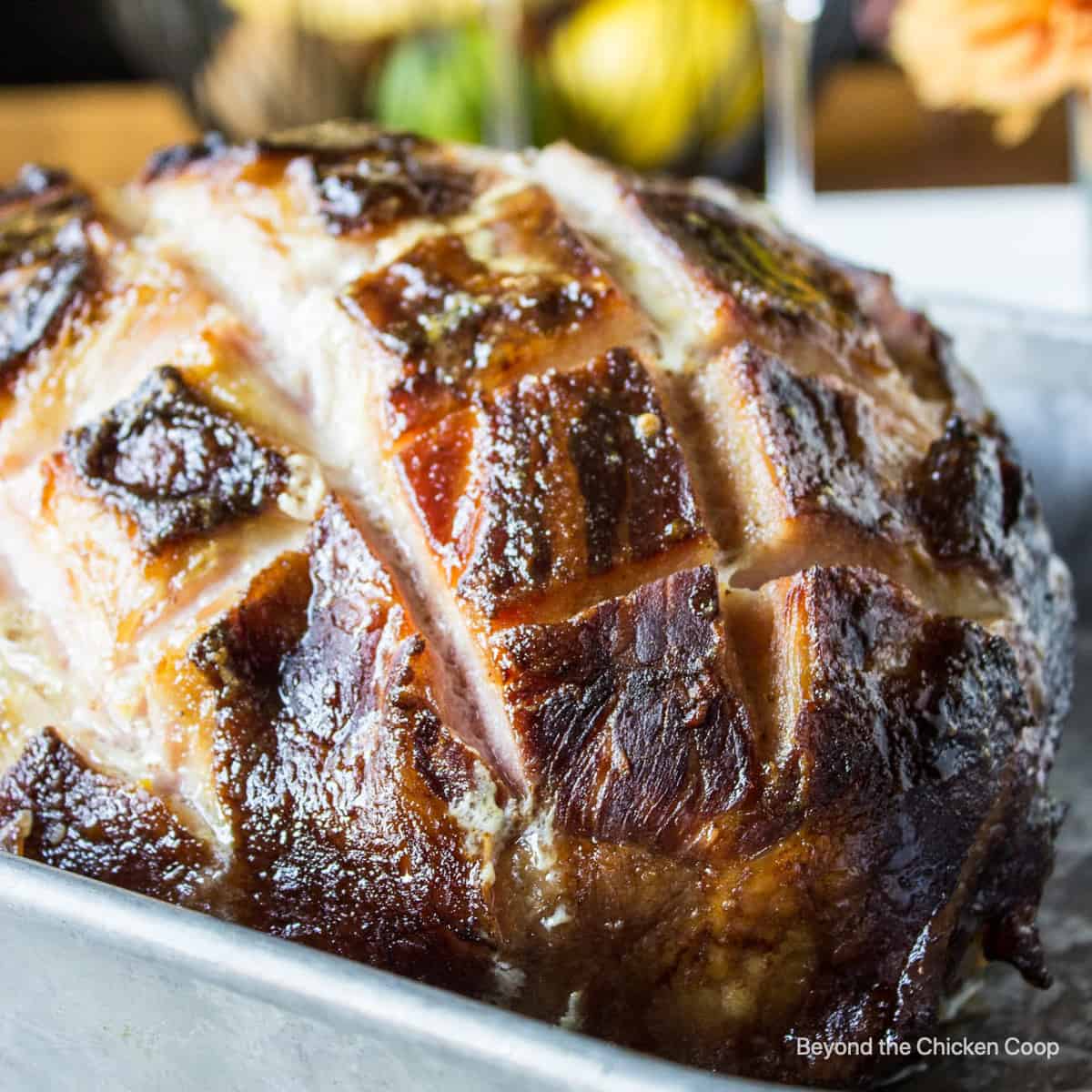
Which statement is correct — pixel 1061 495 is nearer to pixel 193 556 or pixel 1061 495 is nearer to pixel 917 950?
pixel 917 950

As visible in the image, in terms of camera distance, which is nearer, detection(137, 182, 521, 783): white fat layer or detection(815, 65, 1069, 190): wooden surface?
detection(137, 182, 521, 783): white fat layer

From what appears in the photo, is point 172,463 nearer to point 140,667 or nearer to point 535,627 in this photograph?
point 140,667

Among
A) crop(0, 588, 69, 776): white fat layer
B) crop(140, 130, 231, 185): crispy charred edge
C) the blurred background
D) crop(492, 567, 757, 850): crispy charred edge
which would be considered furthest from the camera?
the blurred background

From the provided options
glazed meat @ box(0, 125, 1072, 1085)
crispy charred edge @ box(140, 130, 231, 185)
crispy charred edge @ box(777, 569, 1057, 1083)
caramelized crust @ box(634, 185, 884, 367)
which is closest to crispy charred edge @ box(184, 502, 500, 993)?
glazed meat @ box(0, 125, 1072, 1085)

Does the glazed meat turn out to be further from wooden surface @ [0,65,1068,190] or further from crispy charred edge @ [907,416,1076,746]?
wooden surface @ [0,65,1068,190]

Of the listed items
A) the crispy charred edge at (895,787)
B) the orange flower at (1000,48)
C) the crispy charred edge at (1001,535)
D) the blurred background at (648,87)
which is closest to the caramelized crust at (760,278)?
the crispy charred edge at (1001,535)

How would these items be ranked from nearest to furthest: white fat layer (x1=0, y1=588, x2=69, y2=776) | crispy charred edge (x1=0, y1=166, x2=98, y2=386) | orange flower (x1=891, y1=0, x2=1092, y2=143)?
white fat layer (x1=0, y1=588, x2=69, y2=776) < crispy charred edge (x1=0, y1=166, x2=98, y2=386) < orange flower (x1=891, y1=0, x2=1092, y2=143)

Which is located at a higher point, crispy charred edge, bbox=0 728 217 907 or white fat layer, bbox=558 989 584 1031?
crispy charred edge, bbox=0 728 217 907

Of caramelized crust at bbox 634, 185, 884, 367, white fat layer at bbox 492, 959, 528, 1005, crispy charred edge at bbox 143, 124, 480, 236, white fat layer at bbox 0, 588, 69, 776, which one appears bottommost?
white fat layer at bbox 492, 959, 528, 1005
